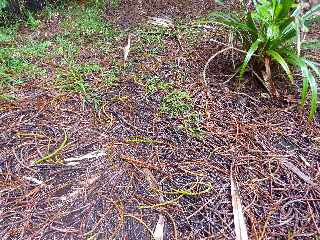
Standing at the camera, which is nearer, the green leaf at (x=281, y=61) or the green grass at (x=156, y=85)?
the green leaf at (x=281, y=61)

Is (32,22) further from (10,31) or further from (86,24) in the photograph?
(86,24)

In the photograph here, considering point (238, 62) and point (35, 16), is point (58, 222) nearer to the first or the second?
point (238, 62)

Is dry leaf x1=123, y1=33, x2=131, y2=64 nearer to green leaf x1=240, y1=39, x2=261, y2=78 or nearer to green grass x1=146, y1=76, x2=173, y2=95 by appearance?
green grass x1=146, y1=76, x2=173, y2=95

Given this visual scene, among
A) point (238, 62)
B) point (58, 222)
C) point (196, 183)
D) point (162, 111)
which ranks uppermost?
point (238, 62)

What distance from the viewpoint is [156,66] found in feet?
8.88

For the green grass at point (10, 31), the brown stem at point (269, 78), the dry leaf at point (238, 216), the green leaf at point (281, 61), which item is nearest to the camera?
the dry leaf at point (238, 216)

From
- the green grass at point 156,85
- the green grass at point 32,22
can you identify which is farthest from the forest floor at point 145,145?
the green grass at point 32,22

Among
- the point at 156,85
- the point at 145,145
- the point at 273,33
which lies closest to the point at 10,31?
the point at 156,85

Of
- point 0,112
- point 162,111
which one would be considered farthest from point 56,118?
point 162,111

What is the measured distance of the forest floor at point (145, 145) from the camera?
1680mm

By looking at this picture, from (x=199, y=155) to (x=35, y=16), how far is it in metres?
2.39

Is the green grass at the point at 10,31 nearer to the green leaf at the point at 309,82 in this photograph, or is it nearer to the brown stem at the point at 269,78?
the brown stem at the point at 269,78

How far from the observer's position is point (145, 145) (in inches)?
80.7

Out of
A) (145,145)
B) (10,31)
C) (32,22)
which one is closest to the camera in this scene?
(145,145)
